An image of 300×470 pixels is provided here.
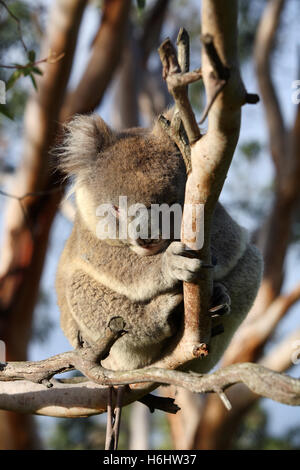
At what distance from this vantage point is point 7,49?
7.80 metres

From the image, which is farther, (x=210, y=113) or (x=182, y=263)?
(x=182, y=263)

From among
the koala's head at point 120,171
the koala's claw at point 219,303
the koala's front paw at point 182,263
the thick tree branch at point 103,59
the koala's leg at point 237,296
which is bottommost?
the koala's leg at point 237,296

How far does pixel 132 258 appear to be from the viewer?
→ 269 cm

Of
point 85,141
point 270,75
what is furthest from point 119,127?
point 270,75

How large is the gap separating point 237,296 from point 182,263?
91cm

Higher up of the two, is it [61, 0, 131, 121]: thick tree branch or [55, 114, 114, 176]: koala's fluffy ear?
[61, 0, 131, 121]: thick tree branch

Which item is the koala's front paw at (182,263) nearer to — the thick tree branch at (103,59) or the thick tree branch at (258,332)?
the thick tree branch at (103,59)

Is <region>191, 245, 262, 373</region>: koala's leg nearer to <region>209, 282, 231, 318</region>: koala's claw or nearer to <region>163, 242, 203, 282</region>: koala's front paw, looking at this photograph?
<region>209, 282, 231, 318</region>: koala's claw

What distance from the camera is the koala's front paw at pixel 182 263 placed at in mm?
1996

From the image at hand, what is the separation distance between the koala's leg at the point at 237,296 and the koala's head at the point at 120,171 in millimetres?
507

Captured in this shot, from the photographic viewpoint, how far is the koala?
2559 mm

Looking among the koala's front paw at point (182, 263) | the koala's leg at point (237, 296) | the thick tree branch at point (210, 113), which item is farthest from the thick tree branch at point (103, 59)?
the thick tree branch at point (210, 113)

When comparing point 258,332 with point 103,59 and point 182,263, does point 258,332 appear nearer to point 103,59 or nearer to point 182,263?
point 103,59

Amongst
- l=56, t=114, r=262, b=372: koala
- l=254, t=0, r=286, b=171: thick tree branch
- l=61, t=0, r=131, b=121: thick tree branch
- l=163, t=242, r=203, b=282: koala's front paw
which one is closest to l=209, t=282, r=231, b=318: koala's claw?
l=56, t=114, r=262, b=372: koala
